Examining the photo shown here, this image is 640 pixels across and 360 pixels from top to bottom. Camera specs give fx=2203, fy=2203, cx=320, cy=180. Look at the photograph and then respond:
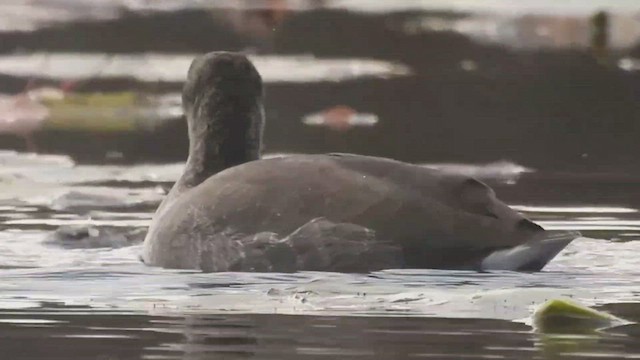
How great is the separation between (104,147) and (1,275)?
6112 millimetres

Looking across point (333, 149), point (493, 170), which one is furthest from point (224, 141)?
point (333, 149)

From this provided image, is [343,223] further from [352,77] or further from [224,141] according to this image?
[352,77]

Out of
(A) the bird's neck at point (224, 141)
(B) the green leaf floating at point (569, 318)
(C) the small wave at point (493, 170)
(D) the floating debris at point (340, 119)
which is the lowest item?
(C) the small wave at point (493, 170)

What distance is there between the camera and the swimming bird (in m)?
9.04

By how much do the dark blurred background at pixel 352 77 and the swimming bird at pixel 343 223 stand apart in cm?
456

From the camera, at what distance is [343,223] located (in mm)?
9203

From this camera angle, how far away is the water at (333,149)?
23.6 ft

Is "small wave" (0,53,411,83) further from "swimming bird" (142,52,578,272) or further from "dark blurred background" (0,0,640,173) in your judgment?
"swimming bird" (142,52,578,272)

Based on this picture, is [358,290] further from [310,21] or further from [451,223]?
[310,21]

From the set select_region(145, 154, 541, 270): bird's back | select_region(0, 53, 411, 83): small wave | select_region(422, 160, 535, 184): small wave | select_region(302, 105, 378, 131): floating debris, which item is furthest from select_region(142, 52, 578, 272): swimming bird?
select_region(0, 53, 411, 83): small wave

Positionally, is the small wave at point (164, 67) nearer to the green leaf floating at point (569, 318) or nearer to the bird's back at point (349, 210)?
the bird's back at point (349, 210)

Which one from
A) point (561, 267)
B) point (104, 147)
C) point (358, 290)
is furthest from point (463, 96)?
point (358, 290)

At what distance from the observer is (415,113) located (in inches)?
659

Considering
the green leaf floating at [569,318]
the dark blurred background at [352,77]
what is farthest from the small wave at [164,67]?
the green leaf floating at [569,318]
